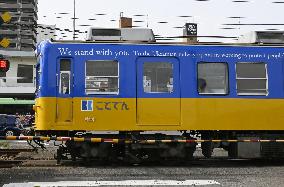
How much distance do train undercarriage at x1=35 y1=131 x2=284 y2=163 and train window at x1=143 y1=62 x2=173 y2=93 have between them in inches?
55.9

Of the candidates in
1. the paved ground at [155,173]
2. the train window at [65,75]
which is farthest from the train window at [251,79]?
the train window at [65,75]

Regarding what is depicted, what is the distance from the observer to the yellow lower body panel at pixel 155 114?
13.2m

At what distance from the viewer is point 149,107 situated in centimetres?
1336

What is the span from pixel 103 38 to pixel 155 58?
183cm

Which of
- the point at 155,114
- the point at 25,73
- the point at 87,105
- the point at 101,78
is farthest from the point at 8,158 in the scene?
the point at 25,73

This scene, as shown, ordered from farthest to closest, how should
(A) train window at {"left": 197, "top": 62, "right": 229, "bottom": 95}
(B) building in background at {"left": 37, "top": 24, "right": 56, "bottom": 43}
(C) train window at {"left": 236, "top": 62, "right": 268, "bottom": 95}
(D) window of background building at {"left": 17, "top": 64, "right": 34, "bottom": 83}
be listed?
(D) window of background building at {"left": 17, "top": 64, "right": 34, "bottom": 83} → (B) building in background at {"left": 37, "top": 24, "right": 56, "bottom": 43} → (C) train window at {"left": 236, "top": 62, "right": 268, "bottom": 95} → (A) train window at {"left": 197, "top": 62, "right": 229, "bottom": 95}

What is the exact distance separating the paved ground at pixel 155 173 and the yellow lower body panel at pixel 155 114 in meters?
1.23

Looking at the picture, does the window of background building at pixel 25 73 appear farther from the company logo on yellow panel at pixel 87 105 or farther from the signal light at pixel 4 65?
the company logo on yellow panel at pixel 87 105

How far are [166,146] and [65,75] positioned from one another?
12.6 ft

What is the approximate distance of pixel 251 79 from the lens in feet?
45.6

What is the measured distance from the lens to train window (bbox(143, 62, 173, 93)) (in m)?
13.5

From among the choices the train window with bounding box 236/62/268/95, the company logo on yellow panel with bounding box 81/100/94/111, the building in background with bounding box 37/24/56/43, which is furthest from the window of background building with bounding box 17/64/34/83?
the train window with bounding box 236/62/268/95

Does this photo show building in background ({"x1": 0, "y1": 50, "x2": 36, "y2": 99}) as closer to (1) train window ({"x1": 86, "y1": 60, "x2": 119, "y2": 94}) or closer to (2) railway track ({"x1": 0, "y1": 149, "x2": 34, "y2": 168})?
(2) railway track ({"x1": 0, "y1": 149, "x2": 34, "y2": 168})

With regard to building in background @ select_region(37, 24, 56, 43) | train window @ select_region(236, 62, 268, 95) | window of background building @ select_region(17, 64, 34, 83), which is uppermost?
building in background @ select_region(37, 24, 56, 43)
